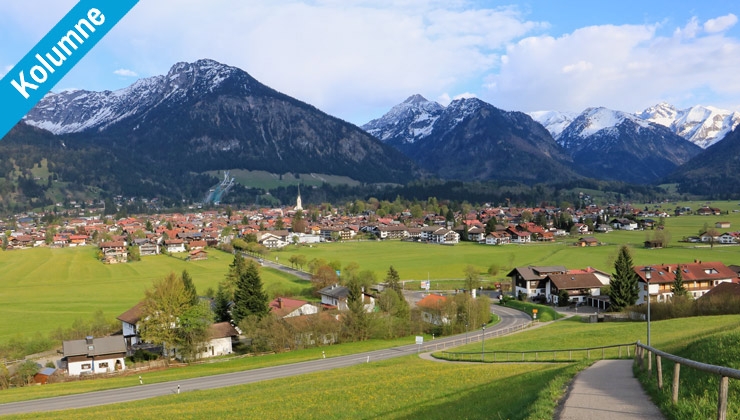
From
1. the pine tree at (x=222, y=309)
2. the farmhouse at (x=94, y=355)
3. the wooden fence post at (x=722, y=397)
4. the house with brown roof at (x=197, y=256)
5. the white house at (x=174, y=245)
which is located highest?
the wooden fence post at (x=722, y=397)

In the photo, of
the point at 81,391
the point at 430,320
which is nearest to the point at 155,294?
the point at 81,391

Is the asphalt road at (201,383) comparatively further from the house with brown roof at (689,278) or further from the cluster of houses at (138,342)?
the house with brown roof at (689,278)

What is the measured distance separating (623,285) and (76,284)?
81.8 metres

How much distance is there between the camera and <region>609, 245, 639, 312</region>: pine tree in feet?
184

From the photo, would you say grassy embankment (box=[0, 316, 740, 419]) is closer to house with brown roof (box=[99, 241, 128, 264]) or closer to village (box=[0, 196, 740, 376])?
village (box=[0, 196, 740, 376])

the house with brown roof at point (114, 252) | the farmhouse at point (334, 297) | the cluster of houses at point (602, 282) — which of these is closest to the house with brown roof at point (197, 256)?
the house with brown roof at point (114, 252)

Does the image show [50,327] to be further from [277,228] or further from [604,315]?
[277,228]

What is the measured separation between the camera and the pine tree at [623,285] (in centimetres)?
5616

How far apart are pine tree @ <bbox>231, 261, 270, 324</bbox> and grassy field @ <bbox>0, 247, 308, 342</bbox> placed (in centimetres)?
1466

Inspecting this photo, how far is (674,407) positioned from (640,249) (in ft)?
358

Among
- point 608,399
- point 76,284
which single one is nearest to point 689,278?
point 608,399

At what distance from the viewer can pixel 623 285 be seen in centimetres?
5669

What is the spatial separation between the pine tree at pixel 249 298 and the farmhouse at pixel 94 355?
37.5ft

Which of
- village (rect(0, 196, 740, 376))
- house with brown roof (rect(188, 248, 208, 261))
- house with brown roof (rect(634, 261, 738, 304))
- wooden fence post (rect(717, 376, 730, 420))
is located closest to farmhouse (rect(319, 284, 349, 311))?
village (rect(0, 196, 740, 376))
